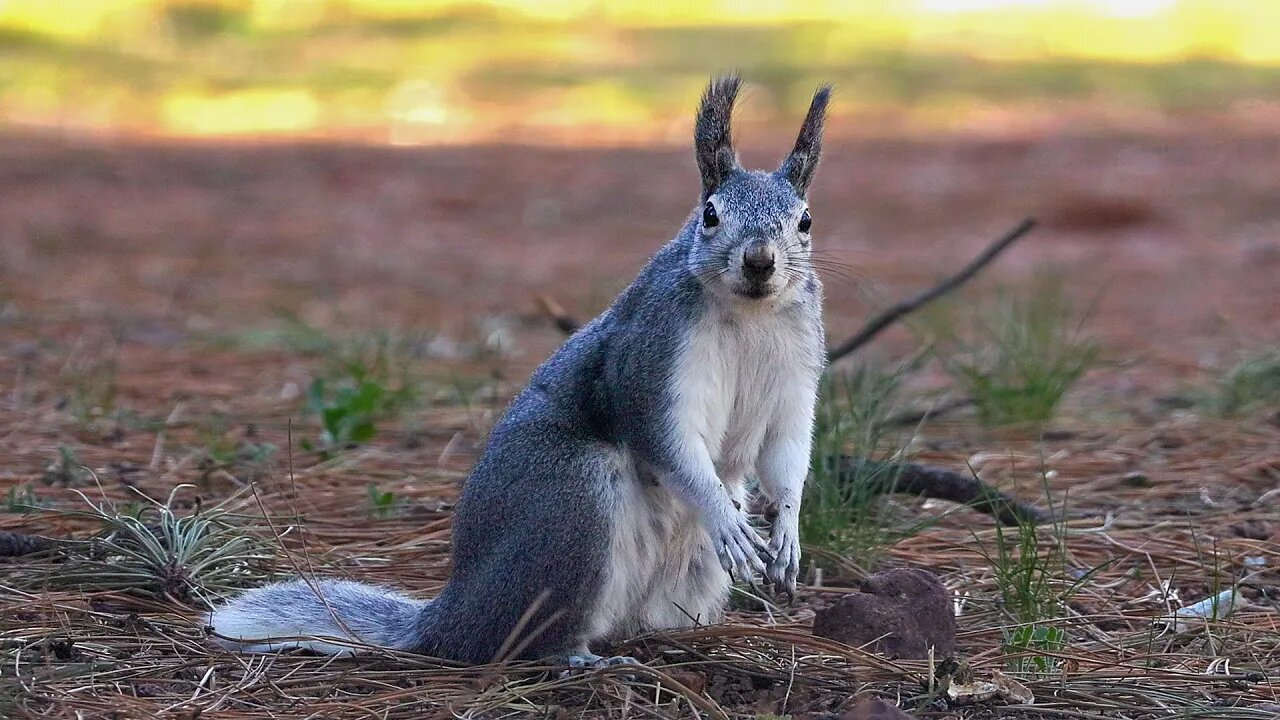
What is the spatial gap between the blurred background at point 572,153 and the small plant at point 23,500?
164 centimetres

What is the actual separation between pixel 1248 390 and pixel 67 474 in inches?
138

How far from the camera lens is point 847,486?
3691 millimetres

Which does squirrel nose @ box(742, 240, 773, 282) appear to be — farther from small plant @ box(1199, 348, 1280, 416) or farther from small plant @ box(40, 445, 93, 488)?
small plant @ box(1199, 348, 1280, 416)

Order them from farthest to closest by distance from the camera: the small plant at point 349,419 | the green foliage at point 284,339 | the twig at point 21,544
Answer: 1. the green foliage at point 284,339
2. the small plant at point 349,419
3. the twig at point 21,544

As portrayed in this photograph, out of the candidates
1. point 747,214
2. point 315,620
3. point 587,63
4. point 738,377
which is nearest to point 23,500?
point 315,620

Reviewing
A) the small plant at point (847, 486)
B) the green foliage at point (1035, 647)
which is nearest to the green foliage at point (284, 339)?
the small plant at point (847, 486)

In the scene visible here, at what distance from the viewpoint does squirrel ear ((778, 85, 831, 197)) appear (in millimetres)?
3189

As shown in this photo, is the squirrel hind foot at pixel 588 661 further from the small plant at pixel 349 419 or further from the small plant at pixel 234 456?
the small plant at pixel 349 419

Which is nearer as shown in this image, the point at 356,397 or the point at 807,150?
the point at 807,150

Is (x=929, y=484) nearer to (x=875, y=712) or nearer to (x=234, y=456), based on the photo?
(x=875, y=712)

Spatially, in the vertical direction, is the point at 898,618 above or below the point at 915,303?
below


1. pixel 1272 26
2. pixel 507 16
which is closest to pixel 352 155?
pixel 507 16

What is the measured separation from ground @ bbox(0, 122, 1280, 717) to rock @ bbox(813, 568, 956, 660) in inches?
3.0

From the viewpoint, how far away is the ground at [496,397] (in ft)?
9.42
